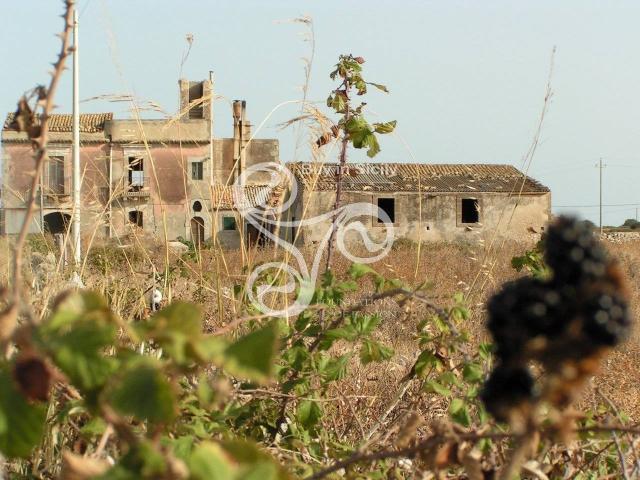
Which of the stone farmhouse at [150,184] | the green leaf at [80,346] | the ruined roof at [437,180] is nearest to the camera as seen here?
the green leaf at [80,346]

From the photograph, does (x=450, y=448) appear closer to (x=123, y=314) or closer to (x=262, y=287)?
(x=262, y=287)

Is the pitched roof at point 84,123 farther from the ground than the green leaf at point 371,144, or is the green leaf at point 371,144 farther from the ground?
the pitched roof at point 84,123

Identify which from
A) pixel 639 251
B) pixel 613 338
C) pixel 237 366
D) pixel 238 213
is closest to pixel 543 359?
pixel 613 338

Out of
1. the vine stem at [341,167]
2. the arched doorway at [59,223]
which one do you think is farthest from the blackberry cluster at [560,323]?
the arched doorway at [59,223]

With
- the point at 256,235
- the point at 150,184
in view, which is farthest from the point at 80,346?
the point at 150,184

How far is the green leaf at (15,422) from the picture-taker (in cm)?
79

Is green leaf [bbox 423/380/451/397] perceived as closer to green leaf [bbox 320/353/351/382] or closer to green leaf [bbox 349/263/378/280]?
green leaf [bbox 320/353/351/382]

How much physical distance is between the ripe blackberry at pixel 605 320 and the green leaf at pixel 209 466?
300mm

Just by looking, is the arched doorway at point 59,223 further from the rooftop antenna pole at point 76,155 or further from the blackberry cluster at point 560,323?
the blackberry cluster at point 560,323

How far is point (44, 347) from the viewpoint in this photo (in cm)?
74

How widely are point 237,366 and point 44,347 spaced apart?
0.58 feet

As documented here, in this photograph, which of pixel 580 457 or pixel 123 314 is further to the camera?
pixel 123 314

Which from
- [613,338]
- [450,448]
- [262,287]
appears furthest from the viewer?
[262,287]

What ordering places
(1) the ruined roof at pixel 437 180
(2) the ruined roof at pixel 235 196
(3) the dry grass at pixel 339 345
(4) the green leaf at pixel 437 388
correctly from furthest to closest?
(1) the ruined roof at pixel 437 180 < (2) the ruined roof at pixel 235 196 < (3) the dry grass at pixel 339 345 < (4) the green leaf at pixel 437 388
